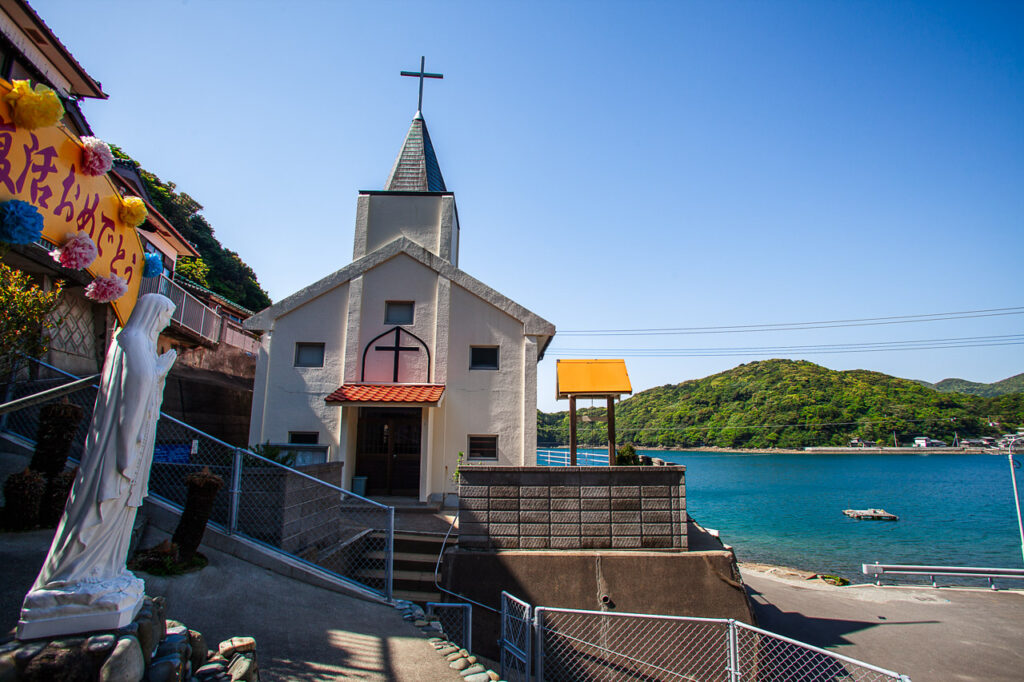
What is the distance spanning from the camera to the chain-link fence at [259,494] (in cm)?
789

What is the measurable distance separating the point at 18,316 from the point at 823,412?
385 ft

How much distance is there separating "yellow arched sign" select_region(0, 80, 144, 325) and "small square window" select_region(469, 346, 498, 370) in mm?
10747

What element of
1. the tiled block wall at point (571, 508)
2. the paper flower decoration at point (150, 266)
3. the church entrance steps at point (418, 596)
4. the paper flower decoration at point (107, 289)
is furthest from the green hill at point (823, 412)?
the paper flower decoration at point (107, 289)

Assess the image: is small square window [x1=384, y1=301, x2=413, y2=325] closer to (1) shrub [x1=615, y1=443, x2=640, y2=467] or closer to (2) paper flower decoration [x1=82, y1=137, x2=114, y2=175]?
(1) shrub [x1=615, y1=443, x2=640, y2=467]

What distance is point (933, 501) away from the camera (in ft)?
177

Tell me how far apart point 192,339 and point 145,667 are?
621 inches

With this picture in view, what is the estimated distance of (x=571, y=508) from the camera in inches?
364

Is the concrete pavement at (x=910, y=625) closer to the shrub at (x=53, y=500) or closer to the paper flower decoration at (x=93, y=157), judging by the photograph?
the shrub at (x=53, y=500)

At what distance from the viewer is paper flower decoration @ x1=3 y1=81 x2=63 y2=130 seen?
153 inches

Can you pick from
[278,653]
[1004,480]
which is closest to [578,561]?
[278,653]

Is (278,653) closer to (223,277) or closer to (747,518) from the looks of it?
(223,277)

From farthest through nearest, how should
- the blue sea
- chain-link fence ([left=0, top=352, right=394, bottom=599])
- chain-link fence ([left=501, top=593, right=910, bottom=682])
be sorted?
the blue sea < chain-link fence ([left=501, top=593, right=910, bottom=682]) < chain-link fence ([left=0, top=352, right=394, bottom=599])

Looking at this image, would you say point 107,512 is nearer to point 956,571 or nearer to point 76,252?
point 76,252

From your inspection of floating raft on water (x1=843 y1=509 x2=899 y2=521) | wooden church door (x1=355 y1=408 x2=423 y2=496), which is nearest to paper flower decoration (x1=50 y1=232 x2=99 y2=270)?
wooden church door (x1=355 y1=408 x2=423 y2=496)
